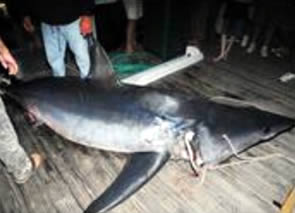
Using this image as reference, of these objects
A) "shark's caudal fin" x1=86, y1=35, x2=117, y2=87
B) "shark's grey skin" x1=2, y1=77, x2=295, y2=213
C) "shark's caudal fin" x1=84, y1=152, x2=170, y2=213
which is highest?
"shark's caudal fin" x1=86, y1=35, x2=117, y2=87

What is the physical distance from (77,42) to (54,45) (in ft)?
0.62

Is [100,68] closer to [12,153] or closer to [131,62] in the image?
[12,153]

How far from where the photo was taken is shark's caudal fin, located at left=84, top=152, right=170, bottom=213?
1.38 meters

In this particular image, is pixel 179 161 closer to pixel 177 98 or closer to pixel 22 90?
pixel 177 98

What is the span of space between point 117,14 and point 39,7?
162 cm

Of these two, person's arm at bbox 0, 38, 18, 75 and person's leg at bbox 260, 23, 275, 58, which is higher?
person's arm at bbox 0, 38, 18, 75

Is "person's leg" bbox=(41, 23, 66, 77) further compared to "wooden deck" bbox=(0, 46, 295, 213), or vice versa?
"person's leg" bbox=(41, 23, 66, 77)

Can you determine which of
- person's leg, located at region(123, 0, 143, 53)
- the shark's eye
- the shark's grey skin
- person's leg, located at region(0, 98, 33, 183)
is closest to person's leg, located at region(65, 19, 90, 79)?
the shark's grey skin

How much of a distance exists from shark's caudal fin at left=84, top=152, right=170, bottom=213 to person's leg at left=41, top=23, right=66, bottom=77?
1.10 metres

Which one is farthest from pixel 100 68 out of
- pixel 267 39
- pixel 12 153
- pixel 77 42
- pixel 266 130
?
pixel 267 39

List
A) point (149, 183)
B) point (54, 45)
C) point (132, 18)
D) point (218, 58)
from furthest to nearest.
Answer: point (132, 18) < point (218, 58) < point (54, 45) < point (149, 183)

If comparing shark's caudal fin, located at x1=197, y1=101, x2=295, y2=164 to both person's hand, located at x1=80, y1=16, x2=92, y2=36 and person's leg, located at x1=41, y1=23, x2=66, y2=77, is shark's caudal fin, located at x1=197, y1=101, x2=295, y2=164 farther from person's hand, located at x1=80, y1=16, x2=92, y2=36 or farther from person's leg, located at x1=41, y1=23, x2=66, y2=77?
person's leg, located at x1=41, y1=23, x2=66, y2=77

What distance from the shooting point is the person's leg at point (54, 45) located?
2.20 metres

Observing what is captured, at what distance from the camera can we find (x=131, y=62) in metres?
3.18
